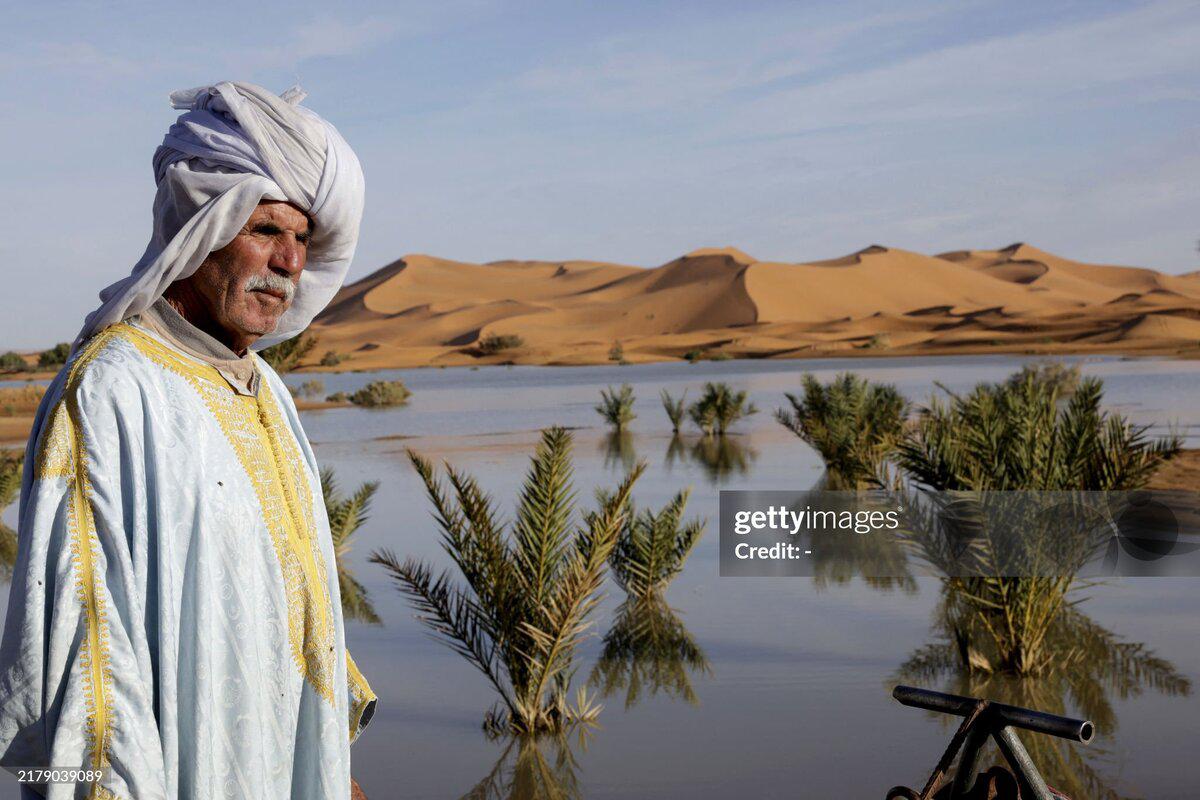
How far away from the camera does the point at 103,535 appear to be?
160 cm

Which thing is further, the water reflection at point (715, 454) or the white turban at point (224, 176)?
the water reflection at point (715, 454)

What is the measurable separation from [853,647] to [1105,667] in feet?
3.97

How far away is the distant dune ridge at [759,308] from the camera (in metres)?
56.7

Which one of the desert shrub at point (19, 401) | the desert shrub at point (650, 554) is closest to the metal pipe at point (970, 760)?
the desert shrub at point (650, 554)

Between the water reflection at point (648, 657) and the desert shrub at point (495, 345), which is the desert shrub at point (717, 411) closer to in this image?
the water reflection at point (648, 657)

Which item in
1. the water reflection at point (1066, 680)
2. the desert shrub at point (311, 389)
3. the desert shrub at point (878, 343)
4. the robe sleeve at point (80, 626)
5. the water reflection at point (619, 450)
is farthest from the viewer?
the desert shrub at point (878, 343)

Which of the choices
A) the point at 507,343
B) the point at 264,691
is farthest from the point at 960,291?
the point at 264,691

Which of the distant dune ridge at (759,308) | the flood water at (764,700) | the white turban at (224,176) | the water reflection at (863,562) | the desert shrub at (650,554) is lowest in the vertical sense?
the flood water at (764,700)

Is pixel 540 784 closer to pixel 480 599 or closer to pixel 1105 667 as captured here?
pixel 480 599

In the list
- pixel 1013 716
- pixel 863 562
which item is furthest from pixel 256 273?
pixel 863 562

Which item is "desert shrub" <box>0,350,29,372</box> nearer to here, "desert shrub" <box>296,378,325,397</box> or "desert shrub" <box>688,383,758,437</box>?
"desert shrub" <box>296,378,325,397</box>

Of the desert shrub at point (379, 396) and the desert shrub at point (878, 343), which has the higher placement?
the desert shrub at point (878, 343)

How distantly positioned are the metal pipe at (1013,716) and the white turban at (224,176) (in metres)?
1.23

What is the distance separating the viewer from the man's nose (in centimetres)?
196
